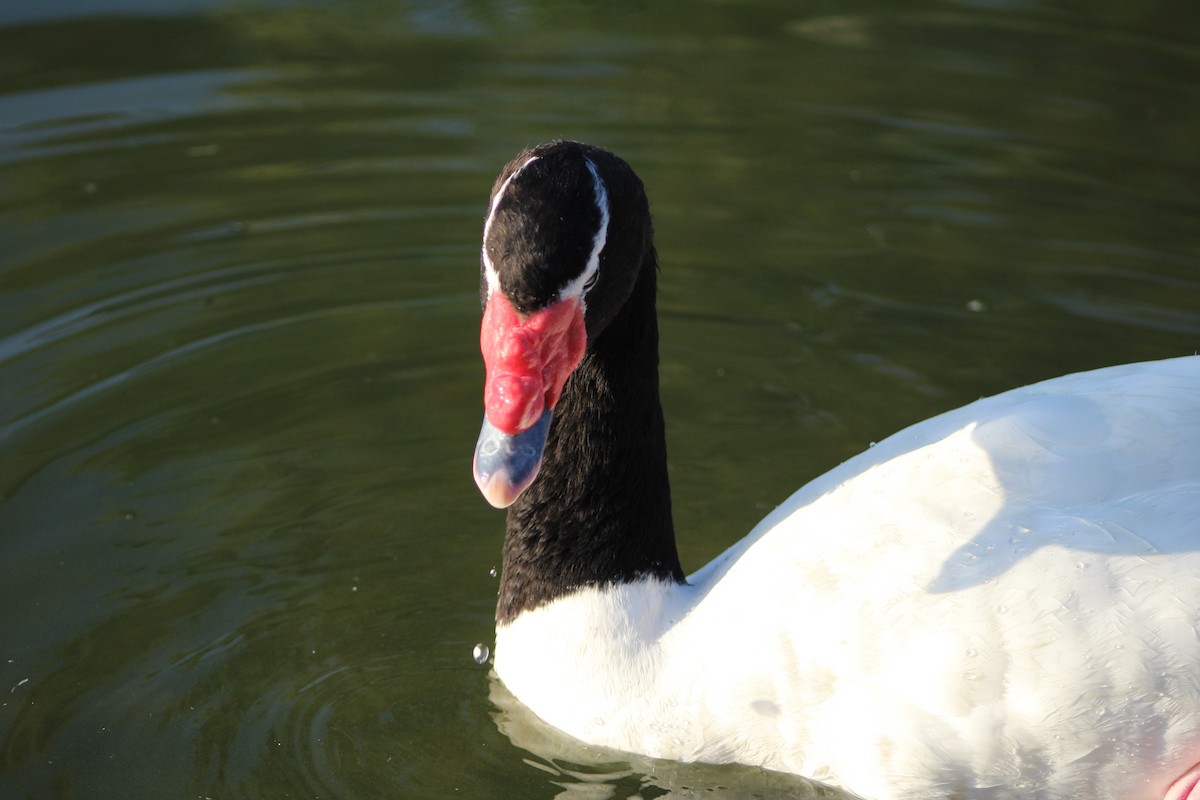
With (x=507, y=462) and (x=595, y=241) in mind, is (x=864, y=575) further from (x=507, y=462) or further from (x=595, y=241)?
(x=595, y=241)

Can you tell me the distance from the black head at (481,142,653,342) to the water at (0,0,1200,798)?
54.4 inches

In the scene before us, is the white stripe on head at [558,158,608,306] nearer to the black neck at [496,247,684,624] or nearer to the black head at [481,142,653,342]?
the black head at [481,142,653,342]

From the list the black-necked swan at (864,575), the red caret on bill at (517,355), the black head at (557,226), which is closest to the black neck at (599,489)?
the black-necked swan at (864,575)

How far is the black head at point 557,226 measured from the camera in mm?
3666

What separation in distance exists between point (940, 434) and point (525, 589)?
1252 mm

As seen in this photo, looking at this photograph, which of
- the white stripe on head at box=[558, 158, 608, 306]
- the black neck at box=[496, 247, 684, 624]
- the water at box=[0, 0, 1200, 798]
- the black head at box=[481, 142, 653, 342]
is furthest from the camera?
the water at box=[0, 0, 1200, 798]

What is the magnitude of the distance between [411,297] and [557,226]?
10.8 ft

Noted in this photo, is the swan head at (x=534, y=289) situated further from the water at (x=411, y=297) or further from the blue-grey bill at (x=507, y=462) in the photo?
the water at (x=411, y=297)

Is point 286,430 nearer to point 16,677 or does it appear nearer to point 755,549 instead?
point 16,677

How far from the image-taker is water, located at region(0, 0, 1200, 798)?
4.56 metres

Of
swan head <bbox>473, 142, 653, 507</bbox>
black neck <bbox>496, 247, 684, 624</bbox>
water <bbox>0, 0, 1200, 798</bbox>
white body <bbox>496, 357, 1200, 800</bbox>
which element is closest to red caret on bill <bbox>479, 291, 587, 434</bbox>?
swan head <bbox>473, 142, 653, 507</bbox>

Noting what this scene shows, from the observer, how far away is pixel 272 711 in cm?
445

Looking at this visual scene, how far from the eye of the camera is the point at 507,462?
12.1ft

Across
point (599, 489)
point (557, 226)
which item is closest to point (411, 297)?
point (599, 489)
